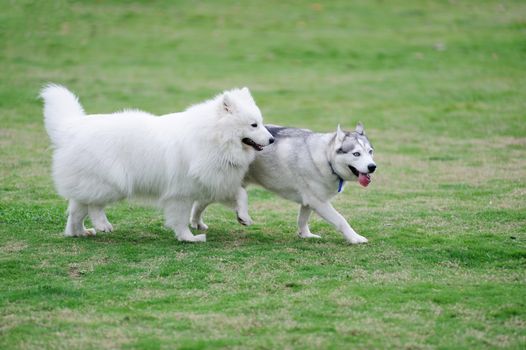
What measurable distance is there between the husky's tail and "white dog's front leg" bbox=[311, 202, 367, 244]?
355 cm

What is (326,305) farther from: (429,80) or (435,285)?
(429,80)

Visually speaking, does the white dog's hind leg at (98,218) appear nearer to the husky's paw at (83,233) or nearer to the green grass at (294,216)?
the husky's paw at (83,233)

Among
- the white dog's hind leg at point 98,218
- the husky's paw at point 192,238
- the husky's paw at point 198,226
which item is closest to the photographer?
the husky's paw at point 192,238

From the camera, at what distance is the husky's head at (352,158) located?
378 inches

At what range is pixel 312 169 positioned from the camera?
10.1 meters

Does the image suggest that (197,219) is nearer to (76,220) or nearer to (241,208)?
(241,208)

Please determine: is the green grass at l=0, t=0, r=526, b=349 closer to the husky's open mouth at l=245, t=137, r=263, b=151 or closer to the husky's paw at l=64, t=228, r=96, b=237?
the husky's paw at l=64, t=228, r=96, b=237

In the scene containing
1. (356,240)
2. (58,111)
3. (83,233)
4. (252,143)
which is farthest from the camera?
(58,111)

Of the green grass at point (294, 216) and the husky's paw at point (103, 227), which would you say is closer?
the green grass at point (294, 216)

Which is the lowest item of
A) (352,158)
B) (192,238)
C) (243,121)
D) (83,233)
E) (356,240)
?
(83,233)

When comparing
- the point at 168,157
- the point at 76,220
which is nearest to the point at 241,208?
the point at 168,157

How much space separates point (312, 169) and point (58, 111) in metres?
3.59

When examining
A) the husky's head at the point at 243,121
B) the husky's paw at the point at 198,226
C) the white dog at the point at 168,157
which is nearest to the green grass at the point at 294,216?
the husky's paw at the point at 198,226

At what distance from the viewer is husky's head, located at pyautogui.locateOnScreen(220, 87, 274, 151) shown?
962 cm
